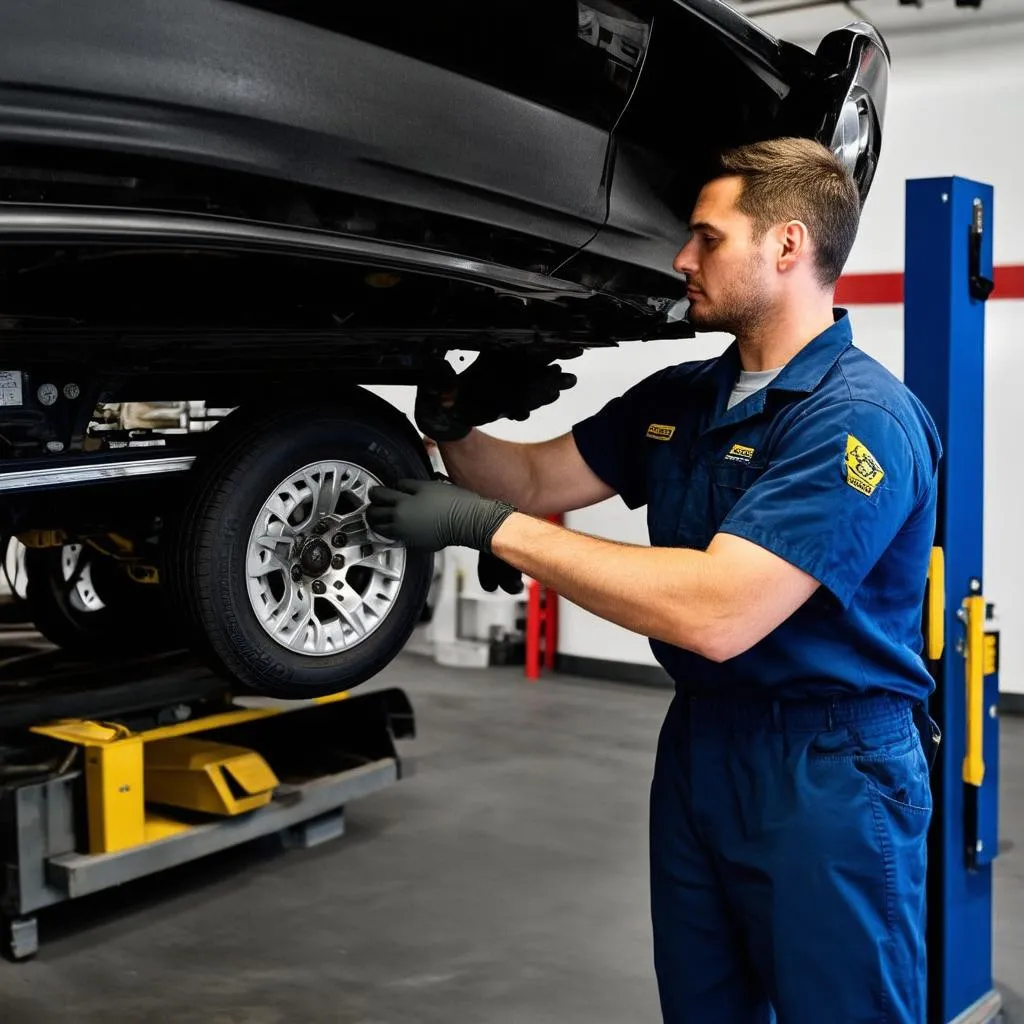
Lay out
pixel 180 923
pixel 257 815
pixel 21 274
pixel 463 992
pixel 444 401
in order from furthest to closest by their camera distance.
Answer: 1. pixel 257 815
2. pixel 180 923
3. pixel 463 992
4. pixel 444 401
5. pixel 21 274

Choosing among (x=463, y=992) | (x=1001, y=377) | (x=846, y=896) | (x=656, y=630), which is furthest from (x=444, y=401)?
(x=1001, y=377)

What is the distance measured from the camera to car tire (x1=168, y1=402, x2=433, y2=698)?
5.50 feet

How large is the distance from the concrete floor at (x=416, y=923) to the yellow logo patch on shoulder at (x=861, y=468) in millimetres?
1727

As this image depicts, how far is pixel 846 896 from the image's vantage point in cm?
164

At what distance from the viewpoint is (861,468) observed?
1.61m

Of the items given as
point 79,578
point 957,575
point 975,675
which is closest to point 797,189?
point 957,575

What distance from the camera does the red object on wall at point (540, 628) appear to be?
6402mm

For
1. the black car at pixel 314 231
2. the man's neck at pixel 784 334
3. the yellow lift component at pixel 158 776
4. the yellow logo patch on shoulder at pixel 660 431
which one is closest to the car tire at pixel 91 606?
the yellow lift component at pixel 158 776

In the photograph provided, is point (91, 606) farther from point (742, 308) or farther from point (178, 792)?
point (742, 308)

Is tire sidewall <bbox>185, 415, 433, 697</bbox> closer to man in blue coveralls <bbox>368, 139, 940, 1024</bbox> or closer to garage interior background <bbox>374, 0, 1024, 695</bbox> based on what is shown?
man in blue coveralls <bbox>368, 139, 940, 1024</bbox>

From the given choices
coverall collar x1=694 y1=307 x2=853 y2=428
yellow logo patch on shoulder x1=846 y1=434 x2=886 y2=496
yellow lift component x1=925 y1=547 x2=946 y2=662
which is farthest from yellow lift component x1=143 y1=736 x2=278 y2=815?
yellow logo patch on shoulder x1=846 y1=434 x2=886 y2=496

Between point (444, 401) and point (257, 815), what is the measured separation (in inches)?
79.3

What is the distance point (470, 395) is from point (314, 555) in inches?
16.4

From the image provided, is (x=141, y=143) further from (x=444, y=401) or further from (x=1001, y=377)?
(x=1001, y=377)
